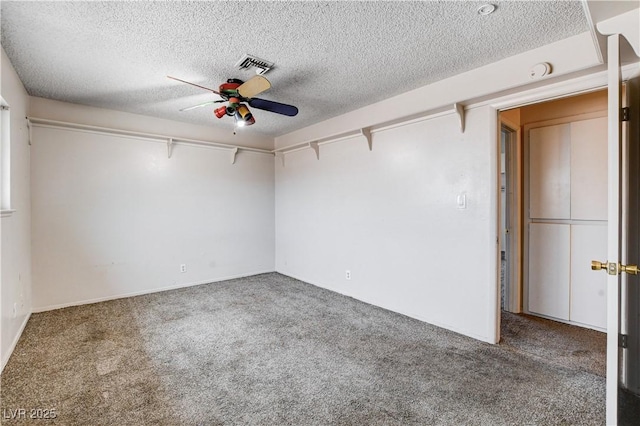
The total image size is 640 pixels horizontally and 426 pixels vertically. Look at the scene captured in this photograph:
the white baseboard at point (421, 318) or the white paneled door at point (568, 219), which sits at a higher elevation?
the white paneled door at point (568, 219)

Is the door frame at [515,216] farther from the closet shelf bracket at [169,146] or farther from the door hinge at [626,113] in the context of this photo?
the closet shelf bracket at [169,146]

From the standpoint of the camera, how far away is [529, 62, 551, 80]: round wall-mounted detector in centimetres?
229

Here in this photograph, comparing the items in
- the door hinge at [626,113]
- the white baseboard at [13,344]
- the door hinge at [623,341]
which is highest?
the door hinge at [626,113]

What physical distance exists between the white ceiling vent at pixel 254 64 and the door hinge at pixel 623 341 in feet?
9.46

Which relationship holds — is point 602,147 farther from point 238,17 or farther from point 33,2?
point 33,2

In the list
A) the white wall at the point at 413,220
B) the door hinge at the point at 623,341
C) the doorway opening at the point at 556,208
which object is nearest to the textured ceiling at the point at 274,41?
the white wall at the point at 413,220

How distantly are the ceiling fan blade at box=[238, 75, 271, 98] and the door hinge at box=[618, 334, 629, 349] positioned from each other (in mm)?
2607

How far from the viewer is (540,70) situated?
2314 millimetres

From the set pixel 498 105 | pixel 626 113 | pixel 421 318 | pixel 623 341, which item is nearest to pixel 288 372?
pixel 421 318

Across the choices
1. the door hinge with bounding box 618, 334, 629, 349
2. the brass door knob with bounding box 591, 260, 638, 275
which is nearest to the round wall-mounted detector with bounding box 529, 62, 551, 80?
the brass door knob with bounding box 591, 260, 638, 275

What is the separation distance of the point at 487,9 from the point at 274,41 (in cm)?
143

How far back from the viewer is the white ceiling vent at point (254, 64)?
251 cm

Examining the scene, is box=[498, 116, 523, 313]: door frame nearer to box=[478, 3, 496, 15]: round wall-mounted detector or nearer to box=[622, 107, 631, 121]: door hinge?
box=[478, 3, 496, 15]: round wall-mounted detector

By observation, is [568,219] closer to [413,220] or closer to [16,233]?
[413,220]
